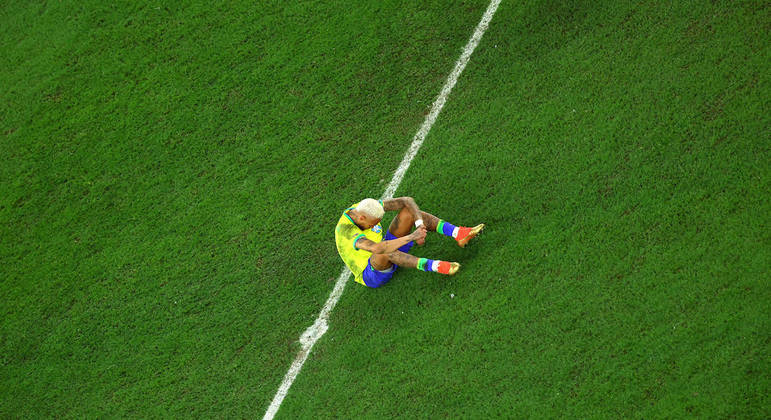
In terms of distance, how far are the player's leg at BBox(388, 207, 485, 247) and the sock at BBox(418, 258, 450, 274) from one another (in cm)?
31

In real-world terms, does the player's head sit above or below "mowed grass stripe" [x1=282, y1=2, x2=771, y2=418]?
above

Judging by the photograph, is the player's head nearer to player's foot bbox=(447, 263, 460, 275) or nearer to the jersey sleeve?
the jersey sleeve

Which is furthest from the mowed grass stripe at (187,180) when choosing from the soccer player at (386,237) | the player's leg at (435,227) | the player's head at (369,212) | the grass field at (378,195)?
the player's head at (369,212)

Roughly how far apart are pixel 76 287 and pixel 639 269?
237 inches

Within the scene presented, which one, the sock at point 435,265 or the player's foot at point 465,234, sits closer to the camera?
the sock at point 435,265

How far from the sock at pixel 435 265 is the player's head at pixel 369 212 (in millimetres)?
585

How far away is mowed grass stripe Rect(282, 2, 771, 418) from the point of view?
489 cm

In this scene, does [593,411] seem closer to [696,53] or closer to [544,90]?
[544,90]

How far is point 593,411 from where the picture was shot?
15.8 feet

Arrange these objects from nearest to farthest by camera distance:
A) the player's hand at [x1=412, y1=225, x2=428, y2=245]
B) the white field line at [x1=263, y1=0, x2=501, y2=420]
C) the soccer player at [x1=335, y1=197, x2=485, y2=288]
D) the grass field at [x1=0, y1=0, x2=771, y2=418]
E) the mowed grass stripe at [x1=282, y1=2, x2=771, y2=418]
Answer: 1. the mowed grass stripe at [x1=282, y1=2, x2=771, y2=418]
2. the grass field at [x1=0, y1=0, x2=771, y2=418]
3. the player's hand at [x1=412, y1=225, x2=428, y2=245]
4. the soccer player at [x1=335, y1=197, x2=485, y2=288]
5. the white field line at [x1=263, y1=0, x2=501, y2=420]

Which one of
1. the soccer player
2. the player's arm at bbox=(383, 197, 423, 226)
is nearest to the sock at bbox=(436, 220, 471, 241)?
the soccer player

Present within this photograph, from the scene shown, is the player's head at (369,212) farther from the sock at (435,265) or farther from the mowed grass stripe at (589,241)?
the mowed grass stripe at (589,241)

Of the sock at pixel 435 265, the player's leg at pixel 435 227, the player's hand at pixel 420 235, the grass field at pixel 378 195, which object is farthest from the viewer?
the player's leg at pixel 435 227

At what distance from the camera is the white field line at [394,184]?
19.4 feet
